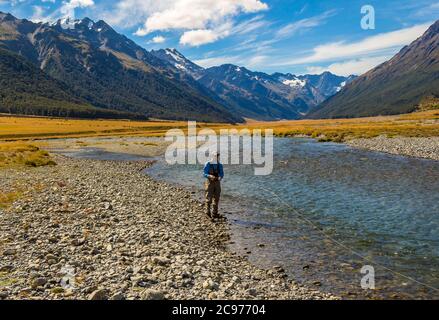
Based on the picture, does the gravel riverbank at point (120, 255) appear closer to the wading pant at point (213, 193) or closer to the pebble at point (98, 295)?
the pebble at point (98, 295)

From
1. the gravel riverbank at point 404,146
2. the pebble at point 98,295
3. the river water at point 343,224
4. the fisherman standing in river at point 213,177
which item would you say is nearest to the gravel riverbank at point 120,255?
the pebble at point 98,295

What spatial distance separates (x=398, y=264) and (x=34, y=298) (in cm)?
1378

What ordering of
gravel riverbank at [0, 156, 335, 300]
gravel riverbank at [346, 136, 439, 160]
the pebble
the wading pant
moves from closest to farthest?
the pebble → gravel riverbank at [0, 156, 335, 300] → the wading pant → gravel riverbank at [346, 136, 439, 160]

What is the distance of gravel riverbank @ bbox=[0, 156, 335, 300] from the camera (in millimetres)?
12008

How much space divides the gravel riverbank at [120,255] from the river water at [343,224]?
1.63 metres

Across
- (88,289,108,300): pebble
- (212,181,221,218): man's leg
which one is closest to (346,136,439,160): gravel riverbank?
(212,181,221,218): man's leg

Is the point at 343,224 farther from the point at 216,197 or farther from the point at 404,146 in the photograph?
the point at 404,146

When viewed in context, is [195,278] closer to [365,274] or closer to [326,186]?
[365,274]

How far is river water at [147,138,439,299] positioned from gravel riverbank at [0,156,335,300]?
1630 mm

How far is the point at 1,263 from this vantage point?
13.3 metres

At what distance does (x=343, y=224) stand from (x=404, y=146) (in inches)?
1826

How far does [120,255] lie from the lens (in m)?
15.1

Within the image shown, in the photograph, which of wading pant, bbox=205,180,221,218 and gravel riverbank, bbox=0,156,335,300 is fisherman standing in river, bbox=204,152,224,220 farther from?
gravel riverbank, bbox=0,156,335,300
